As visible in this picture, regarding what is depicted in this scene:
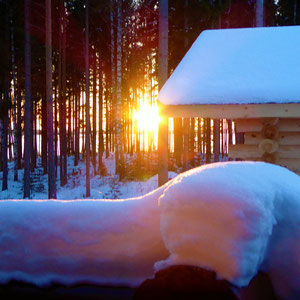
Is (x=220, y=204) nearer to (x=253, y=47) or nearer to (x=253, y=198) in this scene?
(x=253, y=198)

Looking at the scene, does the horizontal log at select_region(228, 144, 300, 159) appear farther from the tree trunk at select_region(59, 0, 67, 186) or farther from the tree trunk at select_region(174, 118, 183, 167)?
the tree trunk at select_region(59, 0, 67, 186)

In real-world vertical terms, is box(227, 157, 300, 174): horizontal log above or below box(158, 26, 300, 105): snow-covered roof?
below

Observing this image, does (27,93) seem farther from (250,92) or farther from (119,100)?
(250,92)

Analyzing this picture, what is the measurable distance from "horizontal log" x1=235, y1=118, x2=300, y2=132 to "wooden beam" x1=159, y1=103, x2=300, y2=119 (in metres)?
0.56

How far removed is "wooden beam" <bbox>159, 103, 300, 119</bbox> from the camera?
5.60 metres

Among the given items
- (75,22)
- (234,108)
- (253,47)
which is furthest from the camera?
(75,22)

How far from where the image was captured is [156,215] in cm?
199

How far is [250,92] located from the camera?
5832 millimetres

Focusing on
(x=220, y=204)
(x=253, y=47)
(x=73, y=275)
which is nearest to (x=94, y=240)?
(x=73, y=275)

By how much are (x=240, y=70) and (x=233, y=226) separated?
5346mm

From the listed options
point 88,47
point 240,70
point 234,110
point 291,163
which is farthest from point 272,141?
point 88,47

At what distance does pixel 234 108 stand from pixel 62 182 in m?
15.6

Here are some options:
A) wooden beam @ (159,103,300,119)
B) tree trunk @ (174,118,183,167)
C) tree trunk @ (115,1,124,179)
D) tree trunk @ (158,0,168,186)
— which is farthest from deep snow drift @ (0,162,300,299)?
tree trunk @ (174,118,183,167)

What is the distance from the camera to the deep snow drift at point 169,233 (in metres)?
1.75
